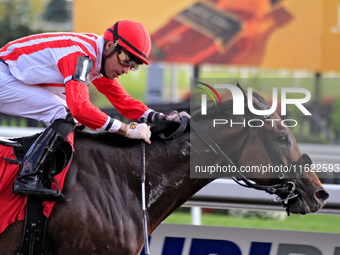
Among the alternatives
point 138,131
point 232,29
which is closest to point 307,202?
point 138,131

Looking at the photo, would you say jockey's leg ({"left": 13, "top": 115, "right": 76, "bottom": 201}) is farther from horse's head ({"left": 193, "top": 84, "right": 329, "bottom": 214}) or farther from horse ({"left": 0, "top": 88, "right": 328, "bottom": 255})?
horse's head ({"left": 193, "top": 84, "right": 329, "bottom": 214})

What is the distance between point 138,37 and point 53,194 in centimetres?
94

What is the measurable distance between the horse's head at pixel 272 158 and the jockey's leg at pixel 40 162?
87 cm

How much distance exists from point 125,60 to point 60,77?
37cm

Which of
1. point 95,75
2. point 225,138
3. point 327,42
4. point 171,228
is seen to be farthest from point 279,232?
point 327,42

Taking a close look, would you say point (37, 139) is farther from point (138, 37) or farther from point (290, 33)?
point (290, 33)

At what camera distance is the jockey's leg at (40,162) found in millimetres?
2137

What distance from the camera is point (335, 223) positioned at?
5.52 meters

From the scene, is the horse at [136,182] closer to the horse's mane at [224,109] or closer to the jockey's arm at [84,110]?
the horse's mane at [224,109]

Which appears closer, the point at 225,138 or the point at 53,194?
the point at 53,194

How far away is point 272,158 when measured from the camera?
2.39 m

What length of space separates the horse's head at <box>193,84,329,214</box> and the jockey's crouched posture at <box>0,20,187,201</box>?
498mm

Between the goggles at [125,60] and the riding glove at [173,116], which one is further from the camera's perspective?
the riding glove at [173,116]

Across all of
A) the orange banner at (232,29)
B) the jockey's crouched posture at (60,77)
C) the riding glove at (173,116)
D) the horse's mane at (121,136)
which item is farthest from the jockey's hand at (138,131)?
the orange banner at (232,29)
